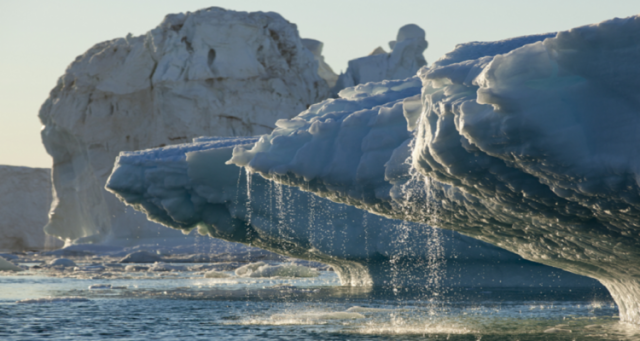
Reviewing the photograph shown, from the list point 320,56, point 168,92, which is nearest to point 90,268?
point 168,92

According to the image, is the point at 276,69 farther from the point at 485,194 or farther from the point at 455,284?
the point at 485,194

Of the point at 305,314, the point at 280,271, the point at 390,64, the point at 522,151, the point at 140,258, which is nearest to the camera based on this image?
the point at 522,151

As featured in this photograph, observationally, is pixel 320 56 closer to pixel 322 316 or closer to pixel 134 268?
pixel 134 268

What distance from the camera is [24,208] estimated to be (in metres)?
57.8

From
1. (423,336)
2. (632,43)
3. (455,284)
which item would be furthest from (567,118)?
(455,284)

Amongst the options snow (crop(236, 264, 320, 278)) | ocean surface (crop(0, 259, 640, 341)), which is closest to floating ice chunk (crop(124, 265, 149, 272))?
snow (crop(236, 264, 320, 278))

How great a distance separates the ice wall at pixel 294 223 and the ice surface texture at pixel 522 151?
16.3 feet

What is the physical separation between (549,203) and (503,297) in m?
8.05

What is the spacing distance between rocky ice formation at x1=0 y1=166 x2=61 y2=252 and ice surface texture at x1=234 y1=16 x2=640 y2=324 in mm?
53707

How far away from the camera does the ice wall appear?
14.9m

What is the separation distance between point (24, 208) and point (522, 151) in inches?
2317

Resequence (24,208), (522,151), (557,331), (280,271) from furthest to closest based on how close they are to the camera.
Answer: (24,208)
(280,271)
(557,331)
(522,151)

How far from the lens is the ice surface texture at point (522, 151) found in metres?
5.12

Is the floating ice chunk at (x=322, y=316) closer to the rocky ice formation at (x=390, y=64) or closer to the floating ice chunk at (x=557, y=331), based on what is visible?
the floating ice chunk at (x=557, y=331)
